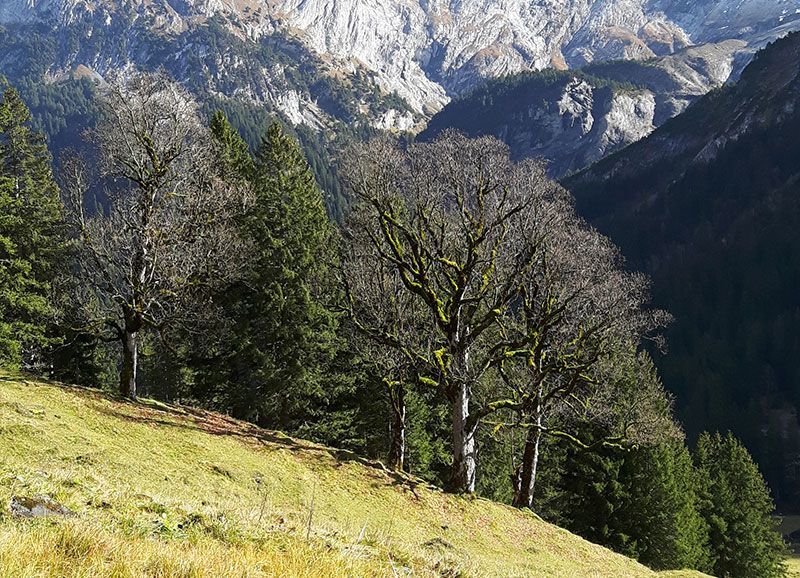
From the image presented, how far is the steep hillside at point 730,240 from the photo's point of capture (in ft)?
378

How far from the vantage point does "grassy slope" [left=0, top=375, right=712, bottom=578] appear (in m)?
4.72

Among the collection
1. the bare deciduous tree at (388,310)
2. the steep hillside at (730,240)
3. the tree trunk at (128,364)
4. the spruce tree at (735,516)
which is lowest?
the spruce tree at (735,516)

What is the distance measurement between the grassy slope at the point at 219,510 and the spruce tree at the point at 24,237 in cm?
974

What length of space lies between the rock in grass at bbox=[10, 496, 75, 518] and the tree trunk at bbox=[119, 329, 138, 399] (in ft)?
50.4

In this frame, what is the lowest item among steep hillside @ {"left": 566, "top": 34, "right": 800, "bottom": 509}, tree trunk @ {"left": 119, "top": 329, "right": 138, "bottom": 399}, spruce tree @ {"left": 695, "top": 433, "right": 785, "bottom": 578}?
spruce tree @ {"left": 695, "top": 433, "right": 785, "bottom": 578}

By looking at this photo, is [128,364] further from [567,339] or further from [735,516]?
[735,516]

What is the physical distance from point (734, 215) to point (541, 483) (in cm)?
14655

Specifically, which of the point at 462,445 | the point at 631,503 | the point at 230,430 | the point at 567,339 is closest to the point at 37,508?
the point at 462,445

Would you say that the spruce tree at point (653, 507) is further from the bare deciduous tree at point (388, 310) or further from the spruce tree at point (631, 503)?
the bare deciduous tree at point (388, 310)

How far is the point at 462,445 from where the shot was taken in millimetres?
18438

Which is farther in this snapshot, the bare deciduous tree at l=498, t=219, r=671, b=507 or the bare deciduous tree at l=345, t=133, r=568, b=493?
the bare deciduous tree at l=498, t=219, r=671, b=507

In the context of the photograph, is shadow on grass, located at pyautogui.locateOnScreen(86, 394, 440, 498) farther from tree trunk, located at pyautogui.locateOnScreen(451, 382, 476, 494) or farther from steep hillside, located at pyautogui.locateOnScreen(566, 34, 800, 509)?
steep hillside, located at pyautogui.locateOnScreen(566, 34, 800, 509)

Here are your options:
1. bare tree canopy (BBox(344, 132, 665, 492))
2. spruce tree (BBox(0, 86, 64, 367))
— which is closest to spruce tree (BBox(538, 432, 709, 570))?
bare tree canopy (BBox(344, 132, 665, 492))

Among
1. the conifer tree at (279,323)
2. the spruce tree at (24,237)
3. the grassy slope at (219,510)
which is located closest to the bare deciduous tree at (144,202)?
the grassy slope at (219,510)
